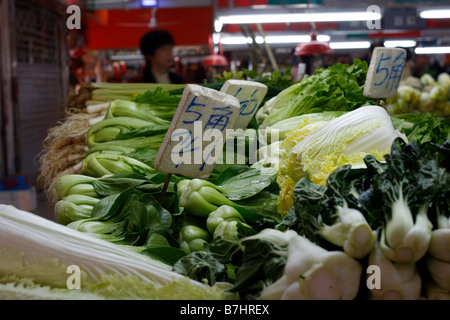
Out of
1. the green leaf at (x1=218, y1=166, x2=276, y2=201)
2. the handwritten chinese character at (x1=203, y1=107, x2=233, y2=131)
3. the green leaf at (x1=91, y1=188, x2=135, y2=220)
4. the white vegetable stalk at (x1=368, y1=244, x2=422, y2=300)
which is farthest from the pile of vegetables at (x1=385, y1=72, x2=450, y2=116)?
the white vegetable stalk at (x1=368, y1=244, x2=422, y2=300)

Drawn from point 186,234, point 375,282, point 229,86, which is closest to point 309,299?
point 375,282

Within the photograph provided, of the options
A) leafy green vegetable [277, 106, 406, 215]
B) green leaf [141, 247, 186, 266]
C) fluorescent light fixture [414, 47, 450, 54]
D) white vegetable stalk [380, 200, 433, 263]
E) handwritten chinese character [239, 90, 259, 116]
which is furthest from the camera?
fluorescent light fixture [414, 47, 450, 54]

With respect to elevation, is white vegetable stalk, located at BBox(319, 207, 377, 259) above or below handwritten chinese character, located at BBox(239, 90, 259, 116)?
below

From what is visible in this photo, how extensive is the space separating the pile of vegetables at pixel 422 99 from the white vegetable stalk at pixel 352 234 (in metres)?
5.33

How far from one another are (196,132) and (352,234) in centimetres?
98

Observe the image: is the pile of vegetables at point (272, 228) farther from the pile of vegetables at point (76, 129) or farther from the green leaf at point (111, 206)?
the pile of vegetables at point (76, 129)

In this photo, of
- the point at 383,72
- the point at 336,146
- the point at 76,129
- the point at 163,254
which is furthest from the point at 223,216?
the point at 76,129

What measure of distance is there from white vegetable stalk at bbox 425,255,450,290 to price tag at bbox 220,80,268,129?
1706 mm

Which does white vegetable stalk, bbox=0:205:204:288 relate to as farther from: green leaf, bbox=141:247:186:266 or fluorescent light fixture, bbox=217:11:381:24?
fluorescent light fixture, bbox=217:11:381:24

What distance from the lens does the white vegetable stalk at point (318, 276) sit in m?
1.27

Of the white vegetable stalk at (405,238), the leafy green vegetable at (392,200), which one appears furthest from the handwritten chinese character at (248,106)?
the white vegetable stalk at (405,238)

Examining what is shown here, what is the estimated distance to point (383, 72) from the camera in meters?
2.85

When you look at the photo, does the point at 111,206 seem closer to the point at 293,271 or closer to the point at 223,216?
the point at 223,216

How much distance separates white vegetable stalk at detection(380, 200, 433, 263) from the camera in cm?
123
